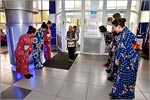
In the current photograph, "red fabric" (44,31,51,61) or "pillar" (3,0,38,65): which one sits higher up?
"pillar" (3,0,38,65)

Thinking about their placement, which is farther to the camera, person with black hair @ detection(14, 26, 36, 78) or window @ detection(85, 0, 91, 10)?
window @ detection(85, 0, 91, 10)

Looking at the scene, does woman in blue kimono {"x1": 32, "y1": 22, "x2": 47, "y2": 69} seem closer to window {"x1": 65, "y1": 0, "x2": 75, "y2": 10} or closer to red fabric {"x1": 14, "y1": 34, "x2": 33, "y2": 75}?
red fabric {"x1": 14, "y1": 34, "x2": 33, "y2": 75}

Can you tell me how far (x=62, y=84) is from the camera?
2.99 meters

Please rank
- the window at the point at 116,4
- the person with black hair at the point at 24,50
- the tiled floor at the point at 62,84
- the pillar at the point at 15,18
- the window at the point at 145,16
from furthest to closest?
the window at the point at 145,16 → the window at the point at 116,4 → the pillar at the point at 15,18 → the person with black hair at the point at 24,50 → the tiled floor at the point at 62,84

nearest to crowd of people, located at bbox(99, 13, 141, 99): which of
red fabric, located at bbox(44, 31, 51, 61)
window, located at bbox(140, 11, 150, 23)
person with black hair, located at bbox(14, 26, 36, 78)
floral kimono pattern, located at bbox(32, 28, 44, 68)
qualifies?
person with black hair, located at bbox(14, 26, 36, 78)

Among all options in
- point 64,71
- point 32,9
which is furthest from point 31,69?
point 32,9

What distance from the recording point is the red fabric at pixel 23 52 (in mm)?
3113

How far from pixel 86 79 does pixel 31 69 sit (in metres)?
1.82

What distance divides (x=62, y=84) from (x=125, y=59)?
1.63 m

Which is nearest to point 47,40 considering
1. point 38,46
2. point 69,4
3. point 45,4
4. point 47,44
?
point 47,44

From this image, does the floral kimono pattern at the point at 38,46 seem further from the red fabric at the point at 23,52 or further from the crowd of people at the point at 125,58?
the crowd of people at the point at 125,58

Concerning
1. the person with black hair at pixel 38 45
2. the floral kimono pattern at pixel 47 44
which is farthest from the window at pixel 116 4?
the person with black hair at pixel 38 45

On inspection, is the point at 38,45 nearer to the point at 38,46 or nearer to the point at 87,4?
the point at 38,46

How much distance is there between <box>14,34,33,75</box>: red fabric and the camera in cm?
311
